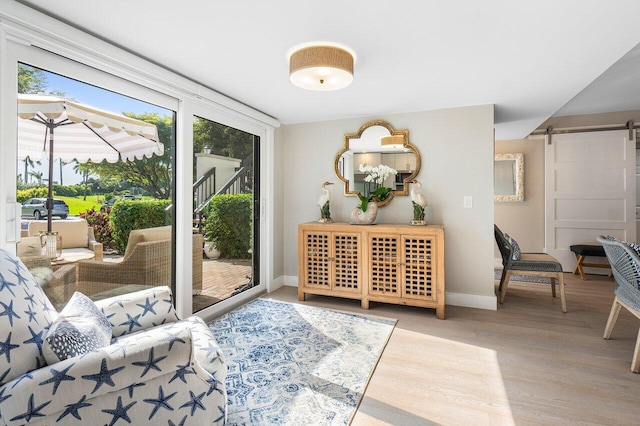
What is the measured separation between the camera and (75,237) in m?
2.11

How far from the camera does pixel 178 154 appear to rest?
2803 mm

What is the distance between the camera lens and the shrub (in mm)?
2195

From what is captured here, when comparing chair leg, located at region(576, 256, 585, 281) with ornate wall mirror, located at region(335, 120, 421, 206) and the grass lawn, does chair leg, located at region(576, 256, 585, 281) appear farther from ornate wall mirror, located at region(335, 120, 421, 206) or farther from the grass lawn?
the grass lawn

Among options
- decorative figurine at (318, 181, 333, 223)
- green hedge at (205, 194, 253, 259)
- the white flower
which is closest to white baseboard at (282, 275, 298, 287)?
green hedge at (205, 194, 253, 259)

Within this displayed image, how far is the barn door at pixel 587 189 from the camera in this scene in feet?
15.5

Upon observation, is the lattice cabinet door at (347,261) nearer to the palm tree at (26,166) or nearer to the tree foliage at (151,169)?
the tree foliage at (151,169)

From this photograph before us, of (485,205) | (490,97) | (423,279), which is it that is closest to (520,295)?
(485,205)

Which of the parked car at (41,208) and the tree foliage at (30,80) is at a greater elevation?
the tree foliage at (30,80)

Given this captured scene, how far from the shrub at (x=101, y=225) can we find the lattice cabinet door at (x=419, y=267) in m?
2.57

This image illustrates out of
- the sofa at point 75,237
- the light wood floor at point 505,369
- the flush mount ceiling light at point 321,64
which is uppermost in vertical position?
the flush mount ceiling light at point 321,64

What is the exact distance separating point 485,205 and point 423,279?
3.56ft

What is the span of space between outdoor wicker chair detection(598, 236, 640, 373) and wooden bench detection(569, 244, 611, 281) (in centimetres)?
252

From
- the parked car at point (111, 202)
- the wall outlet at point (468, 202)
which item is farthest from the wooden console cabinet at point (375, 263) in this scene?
the parked car at point (111, 202)

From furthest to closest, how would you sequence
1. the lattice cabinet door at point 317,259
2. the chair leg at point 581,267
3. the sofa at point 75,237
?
the chair leg at point 581,267 → the lattice cabinet door at point 317,259 → the sofa at point 75,237
